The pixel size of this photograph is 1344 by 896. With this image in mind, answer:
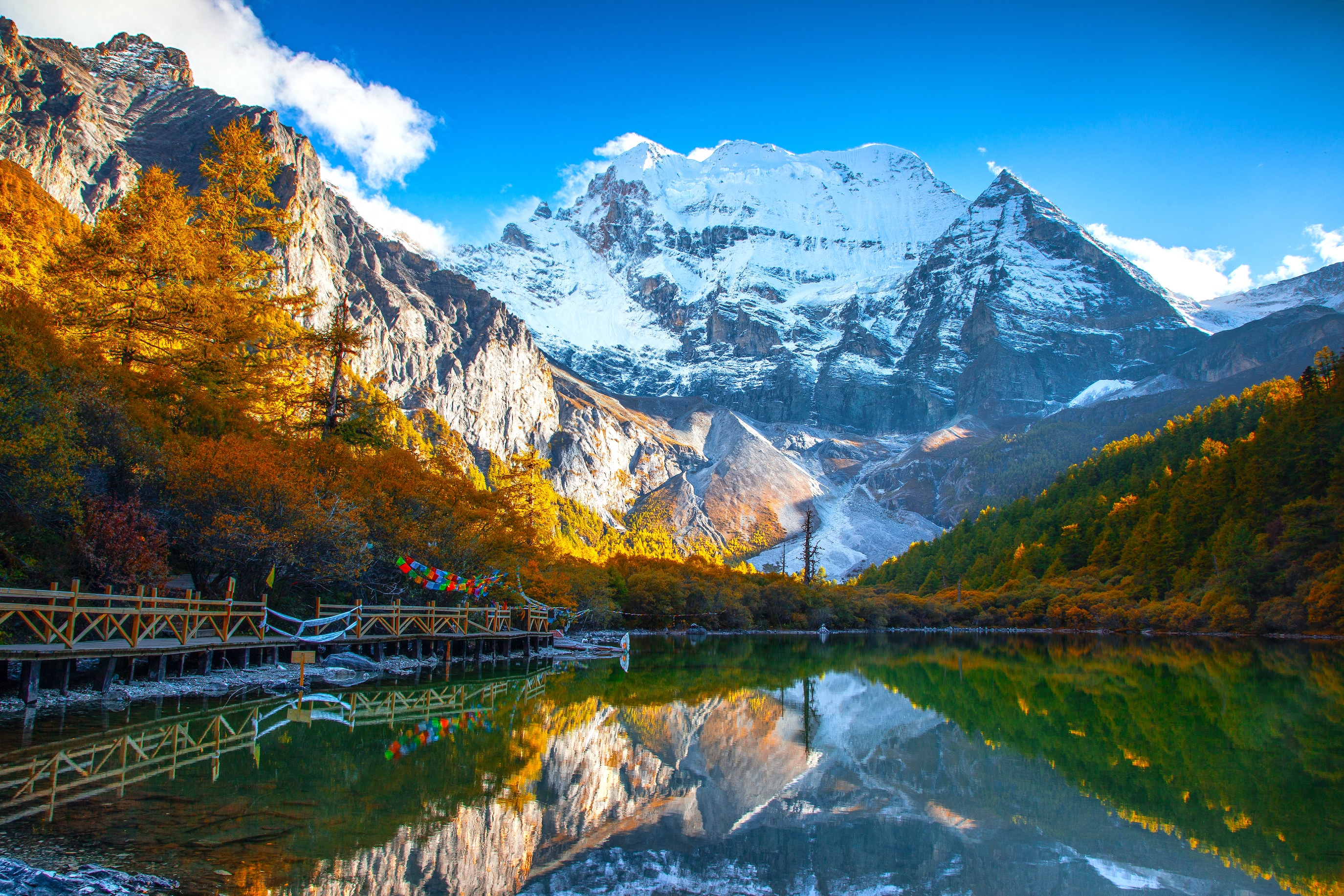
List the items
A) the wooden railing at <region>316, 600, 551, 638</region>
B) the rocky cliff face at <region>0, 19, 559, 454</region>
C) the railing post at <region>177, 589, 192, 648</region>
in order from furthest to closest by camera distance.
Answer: the rocky cliff face at <region>0, 19, 559, 454</region>, the wooden railing at <region>316, 600, 551, 638</region>, the railing post at <region>177, 589, 192, 648</region>

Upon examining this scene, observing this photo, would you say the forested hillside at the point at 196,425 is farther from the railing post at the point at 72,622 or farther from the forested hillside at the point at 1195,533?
the forested hillside at the point at 1195,533

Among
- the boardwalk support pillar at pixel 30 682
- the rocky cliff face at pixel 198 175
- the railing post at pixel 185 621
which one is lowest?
the boardwalk support pillar at pixel 30 682

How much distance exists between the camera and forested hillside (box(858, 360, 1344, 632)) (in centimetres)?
5809

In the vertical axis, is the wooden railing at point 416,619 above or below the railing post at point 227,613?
below

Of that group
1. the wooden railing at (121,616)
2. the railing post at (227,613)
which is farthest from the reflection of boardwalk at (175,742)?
the railing post at (227,613)

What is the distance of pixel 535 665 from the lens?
116 ft

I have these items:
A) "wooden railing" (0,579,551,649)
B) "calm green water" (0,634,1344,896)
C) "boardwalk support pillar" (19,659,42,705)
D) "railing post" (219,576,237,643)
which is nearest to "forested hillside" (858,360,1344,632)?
"calm green water" (0,634,1344,896)

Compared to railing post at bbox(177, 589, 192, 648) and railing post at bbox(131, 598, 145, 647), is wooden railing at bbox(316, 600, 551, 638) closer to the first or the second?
railing post at bbox(177, 589, 192, 648)

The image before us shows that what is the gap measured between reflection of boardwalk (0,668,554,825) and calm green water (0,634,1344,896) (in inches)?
3.5

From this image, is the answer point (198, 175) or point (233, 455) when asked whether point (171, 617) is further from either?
point (198, 175)

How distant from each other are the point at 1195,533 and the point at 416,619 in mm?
78017

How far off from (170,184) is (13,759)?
2374cm

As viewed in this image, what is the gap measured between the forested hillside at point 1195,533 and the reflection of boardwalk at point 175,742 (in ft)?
197

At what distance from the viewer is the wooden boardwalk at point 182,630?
15.1 meters
